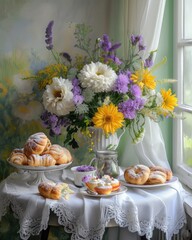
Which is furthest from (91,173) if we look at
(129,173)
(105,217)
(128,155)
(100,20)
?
(100,20)

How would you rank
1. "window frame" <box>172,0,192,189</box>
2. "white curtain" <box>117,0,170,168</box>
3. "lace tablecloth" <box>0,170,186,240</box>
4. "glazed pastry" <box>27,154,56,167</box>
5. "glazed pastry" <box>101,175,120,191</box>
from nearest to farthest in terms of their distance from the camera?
"lace tablecloth" <box>0,170,186,240</box> < "glazed pastry" <box>101,175,120,191</box> < "glazed pastry" <box>27,154,56,167</box> < "white curtain" <box>117,0,170,168</box> < "window frame" <box>172,0,192,189</box>

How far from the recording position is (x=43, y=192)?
174cm

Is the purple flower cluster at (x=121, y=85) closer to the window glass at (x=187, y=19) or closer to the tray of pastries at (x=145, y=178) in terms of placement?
the tray of pastries at (x=145, y=178)

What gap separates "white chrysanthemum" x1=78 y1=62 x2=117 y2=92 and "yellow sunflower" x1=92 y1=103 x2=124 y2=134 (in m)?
0.09

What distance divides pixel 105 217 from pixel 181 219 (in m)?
0.36

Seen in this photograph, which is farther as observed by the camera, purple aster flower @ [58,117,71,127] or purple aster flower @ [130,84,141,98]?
purple aster flower @ [58,117,71,127]

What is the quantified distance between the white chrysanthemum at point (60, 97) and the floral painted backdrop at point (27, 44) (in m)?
0.49

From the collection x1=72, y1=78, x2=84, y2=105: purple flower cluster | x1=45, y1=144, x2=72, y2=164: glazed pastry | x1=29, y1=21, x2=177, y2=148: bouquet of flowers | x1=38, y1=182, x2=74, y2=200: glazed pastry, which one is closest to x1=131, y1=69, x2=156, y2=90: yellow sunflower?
x1=29, y1=21, x2=177, y2=148: bouquet of flowers

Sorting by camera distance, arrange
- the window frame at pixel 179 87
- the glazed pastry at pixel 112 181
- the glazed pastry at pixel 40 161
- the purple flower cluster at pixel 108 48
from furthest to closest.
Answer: the window frame at pixel 179 87, the purple flower cluster at pixel 108 48, the glazed pastry at pixel 40 161, the glazed pastry at pixel 112 181

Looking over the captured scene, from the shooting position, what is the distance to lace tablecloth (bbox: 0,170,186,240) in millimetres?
1652

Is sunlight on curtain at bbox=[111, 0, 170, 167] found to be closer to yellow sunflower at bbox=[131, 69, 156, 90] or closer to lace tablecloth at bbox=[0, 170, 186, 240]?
yellow sunflower at bbox=[131, 69, 156, 90]

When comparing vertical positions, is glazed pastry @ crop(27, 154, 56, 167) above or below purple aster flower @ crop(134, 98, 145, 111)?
below

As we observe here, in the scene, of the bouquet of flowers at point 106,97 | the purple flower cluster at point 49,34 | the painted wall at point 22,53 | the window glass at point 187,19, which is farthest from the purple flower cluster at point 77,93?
the window glass at point 187,19

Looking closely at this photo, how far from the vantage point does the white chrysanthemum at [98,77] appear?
1875 millimetres
